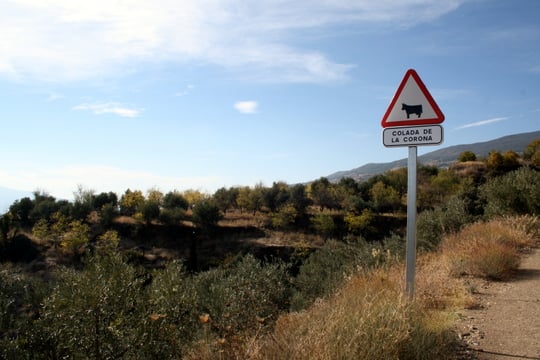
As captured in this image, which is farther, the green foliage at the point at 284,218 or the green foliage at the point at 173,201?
the green foliage at the point at 173,201

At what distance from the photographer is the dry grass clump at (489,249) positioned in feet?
22.1

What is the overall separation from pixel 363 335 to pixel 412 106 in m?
2.63

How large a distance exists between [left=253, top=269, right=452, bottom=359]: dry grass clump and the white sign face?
67.9 inches

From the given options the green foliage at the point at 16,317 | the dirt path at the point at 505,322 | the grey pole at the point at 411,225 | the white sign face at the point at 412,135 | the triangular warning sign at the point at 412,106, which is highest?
the triangular warning sign at the point at 412,106

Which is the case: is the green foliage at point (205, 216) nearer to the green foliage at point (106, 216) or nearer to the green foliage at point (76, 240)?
the green foliage at point (106, 216)

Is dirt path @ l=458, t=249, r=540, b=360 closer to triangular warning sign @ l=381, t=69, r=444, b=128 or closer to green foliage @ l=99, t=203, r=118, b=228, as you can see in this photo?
triangular warning sign @ l=381, t=69, r=444, b=128

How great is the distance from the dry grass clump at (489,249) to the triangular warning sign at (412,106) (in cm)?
349

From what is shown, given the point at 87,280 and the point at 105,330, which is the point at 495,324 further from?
the point at 87,280

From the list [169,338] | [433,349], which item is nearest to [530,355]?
[433,349]

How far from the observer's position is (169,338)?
8773mm

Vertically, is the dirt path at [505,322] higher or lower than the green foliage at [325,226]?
higher

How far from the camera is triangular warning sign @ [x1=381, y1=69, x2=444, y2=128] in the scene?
4.43 m

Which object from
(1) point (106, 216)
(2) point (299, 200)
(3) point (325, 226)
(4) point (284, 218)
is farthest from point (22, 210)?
(3) point (325, 226)

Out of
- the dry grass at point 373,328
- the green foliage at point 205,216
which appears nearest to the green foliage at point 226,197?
the green foliage at point 205,216
